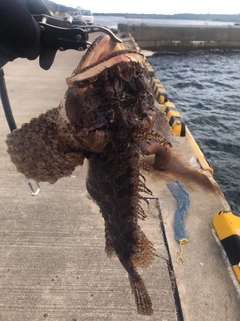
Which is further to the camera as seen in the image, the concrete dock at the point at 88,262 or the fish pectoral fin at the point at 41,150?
the concrete dock at the point at 88,262

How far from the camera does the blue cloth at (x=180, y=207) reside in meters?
3.60

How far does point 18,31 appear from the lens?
162 centimetres

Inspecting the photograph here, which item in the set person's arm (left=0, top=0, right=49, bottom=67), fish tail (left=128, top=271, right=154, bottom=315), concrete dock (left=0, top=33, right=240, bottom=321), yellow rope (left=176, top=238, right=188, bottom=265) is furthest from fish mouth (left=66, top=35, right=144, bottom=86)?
yellow rope (left=176, top=238, right=188, bottom=265)

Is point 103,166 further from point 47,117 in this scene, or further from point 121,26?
point 121,26

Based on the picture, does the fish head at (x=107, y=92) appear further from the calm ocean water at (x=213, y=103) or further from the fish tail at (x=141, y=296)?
the calm ocean water at (x=213, y=103)

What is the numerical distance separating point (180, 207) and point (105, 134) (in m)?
2.78

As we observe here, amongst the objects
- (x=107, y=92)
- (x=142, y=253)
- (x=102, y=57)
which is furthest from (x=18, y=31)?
(x=142, y=253)

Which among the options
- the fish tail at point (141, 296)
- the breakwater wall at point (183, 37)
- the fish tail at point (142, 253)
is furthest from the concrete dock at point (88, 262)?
the breakwater wall at point (183, 37)

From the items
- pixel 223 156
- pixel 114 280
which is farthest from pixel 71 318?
pixel 223 156

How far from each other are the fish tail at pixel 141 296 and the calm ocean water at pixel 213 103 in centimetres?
441

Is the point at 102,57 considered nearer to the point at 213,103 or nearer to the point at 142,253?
the point at 142,253

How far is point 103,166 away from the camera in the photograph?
179 cm

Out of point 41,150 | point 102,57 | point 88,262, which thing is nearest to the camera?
point 102,57

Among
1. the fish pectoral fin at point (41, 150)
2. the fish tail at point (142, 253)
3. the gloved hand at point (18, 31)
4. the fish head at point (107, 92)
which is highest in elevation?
the gloved hand at point (18, 31)
